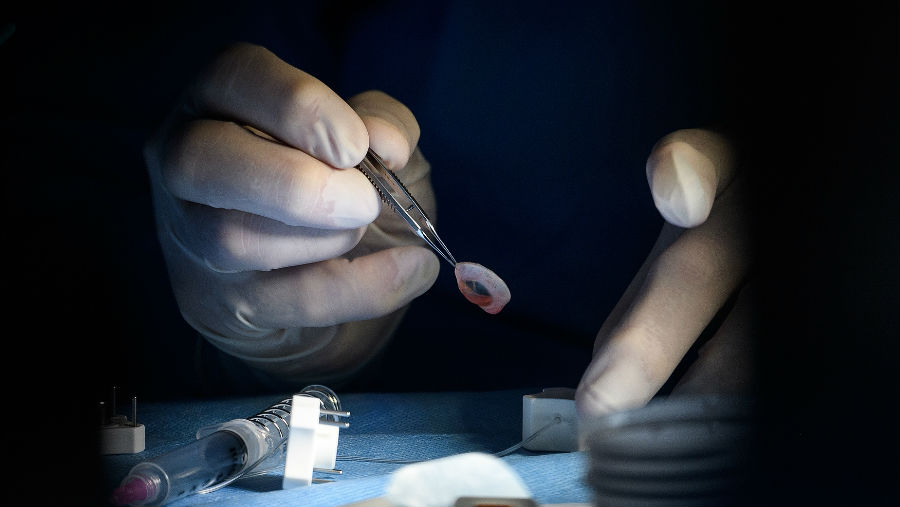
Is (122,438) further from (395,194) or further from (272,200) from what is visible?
(395,194)

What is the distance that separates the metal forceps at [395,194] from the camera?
99 centimetres

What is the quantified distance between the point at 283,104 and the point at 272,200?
0.43ft

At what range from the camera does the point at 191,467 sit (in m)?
0.74

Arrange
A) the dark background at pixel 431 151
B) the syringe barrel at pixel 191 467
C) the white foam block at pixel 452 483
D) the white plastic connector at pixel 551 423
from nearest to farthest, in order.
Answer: the white foam block at pixel 452 483
the syringe barrel at pixel 191 467
the white plastic connector at pixel 551 423
the dark background at pixel 431 151

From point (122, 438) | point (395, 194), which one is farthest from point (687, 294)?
point (122, 438)

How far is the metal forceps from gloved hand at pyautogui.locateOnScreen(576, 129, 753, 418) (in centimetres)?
29

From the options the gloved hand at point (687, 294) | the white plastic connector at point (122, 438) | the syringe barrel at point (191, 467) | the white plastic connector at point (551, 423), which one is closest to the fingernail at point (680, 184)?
the gloved hand at point (687, 294)

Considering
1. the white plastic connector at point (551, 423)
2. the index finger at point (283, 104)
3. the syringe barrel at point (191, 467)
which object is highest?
the index finger at point (283, 104)

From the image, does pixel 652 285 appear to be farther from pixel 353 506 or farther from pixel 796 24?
pixel 353 506

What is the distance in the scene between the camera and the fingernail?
78 centimetres

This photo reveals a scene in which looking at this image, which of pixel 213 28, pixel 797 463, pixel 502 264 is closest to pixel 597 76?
pixel 502 264

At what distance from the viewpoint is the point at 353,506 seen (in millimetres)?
620

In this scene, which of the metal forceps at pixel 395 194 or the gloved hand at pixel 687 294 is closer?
the gloved hand at pixel 687 294

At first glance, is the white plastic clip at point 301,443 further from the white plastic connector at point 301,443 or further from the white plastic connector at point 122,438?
the white plastic connector at point 122,438
